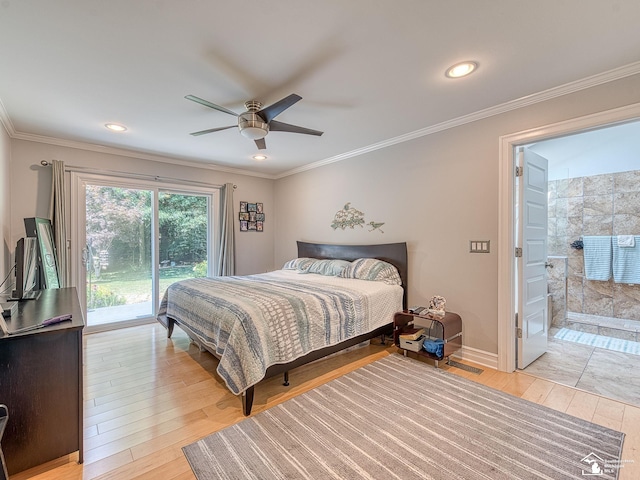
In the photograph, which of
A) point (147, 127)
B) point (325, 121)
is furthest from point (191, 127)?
point (325, 121)

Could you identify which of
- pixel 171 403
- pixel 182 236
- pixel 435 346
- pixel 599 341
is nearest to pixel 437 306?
pixel 435 346

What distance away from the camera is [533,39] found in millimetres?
1789

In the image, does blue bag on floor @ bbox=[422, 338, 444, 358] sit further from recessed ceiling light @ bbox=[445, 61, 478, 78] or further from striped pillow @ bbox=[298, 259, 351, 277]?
recessed ceiling light @ bbox=[445, 61, 478, 78]

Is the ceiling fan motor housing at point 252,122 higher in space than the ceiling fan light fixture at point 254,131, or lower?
higher

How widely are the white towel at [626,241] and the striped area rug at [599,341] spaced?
135 cm

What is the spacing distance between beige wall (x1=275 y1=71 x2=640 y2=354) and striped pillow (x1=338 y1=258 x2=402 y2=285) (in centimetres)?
23

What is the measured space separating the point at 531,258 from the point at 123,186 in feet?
17.1

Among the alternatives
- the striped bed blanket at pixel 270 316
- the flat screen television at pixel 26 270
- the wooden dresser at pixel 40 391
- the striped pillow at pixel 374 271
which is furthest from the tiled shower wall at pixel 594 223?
the flat screen television at pixel 26 270

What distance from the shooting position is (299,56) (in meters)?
1.96

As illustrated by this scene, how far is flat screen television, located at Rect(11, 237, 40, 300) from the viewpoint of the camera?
208 cm

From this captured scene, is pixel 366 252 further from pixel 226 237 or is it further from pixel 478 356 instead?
pixel 226 237

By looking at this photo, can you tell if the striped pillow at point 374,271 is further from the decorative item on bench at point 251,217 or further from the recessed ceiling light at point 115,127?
the recessed ceiling light at point 115,127

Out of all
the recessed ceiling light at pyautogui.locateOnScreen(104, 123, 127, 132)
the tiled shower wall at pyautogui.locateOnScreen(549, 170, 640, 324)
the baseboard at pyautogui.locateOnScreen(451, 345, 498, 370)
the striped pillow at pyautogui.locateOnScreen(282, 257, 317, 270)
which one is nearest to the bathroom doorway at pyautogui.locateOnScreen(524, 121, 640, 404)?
the tiled shower wall at pyautogui.locateOnScreen(549, 170, 640, 324)

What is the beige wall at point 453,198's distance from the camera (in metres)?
2.56
